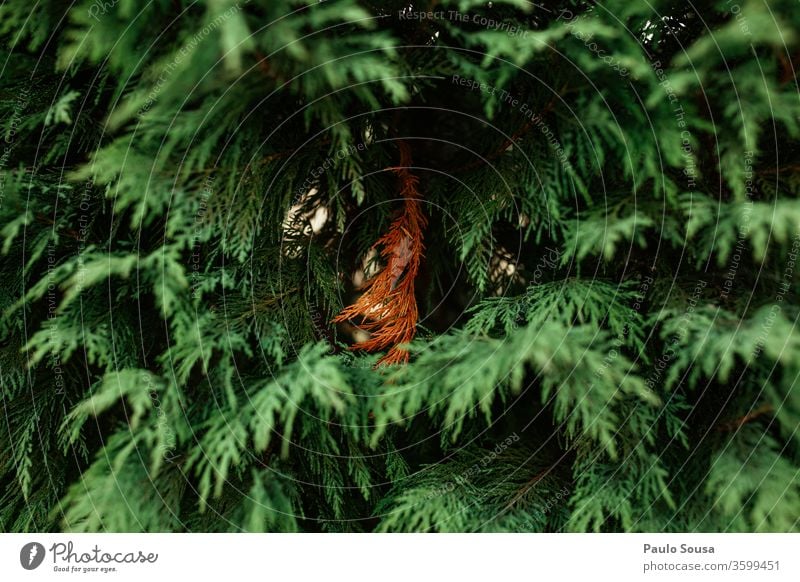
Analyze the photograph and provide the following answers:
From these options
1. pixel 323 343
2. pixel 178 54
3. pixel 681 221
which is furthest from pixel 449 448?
pixel 178 54

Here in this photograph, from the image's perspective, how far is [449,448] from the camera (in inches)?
57.7

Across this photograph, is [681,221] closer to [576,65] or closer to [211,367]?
[576,65]

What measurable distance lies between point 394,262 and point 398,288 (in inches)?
2.8

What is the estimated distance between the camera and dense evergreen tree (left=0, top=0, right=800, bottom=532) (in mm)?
1188

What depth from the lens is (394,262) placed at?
4.74ft
